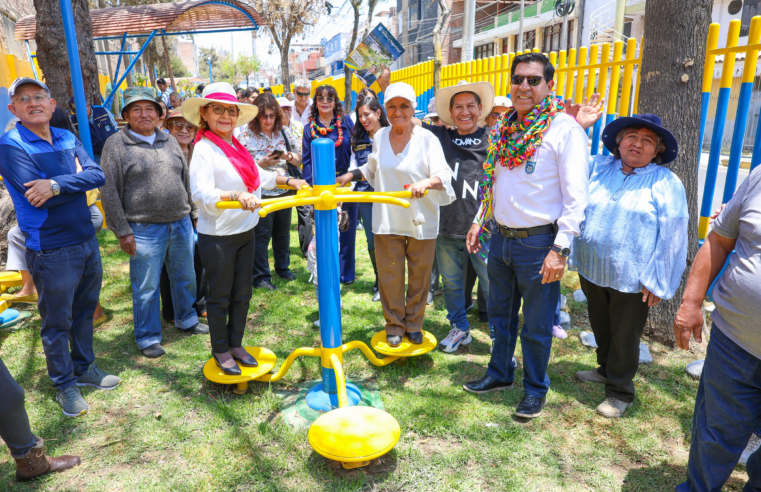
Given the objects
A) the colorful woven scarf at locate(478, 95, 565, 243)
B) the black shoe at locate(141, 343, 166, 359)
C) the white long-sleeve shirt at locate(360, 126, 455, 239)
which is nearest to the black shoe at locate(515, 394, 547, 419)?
the white long-sleeve shirt at locate(360, 126, 455, 239)

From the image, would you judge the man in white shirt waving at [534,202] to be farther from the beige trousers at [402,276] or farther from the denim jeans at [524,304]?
the beige trousers at [402,276]

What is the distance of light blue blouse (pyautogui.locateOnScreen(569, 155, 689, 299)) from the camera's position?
2902 millimetres

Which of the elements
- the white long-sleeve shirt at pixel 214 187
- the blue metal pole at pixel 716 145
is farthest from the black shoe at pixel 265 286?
the blue metal pole at pixel 716 145

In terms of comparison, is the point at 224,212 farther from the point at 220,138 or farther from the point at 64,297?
the point at 64,297

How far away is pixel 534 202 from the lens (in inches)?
115

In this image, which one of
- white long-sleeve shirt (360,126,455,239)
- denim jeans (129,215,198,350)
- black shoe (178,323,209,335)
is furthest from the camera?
→ black shoe (178,323,209,335)

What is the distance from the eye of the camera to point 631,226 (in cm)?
296

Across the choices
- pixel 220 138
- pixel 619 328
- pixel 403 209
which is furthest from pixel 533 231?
pixel 220 138

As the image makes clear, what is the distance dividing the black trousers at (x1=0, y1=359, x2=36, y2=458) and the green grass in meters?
0.27

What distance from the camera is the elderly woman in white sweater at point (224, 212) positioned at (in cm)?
303

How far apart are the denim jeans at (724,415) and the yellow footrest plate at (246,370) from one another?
253 centimetres

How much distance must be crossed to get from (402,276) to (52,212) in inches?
94.3

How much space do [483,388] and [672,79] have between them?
2.90 meters

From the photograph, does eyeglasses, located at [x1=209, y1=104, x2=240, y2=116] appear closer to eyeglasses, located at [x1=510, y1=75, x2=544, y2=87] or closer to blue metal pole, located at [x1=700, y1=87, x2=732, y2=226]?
eyeglasses, located at [x1=510, y1=75, x2=544, y2=87]
